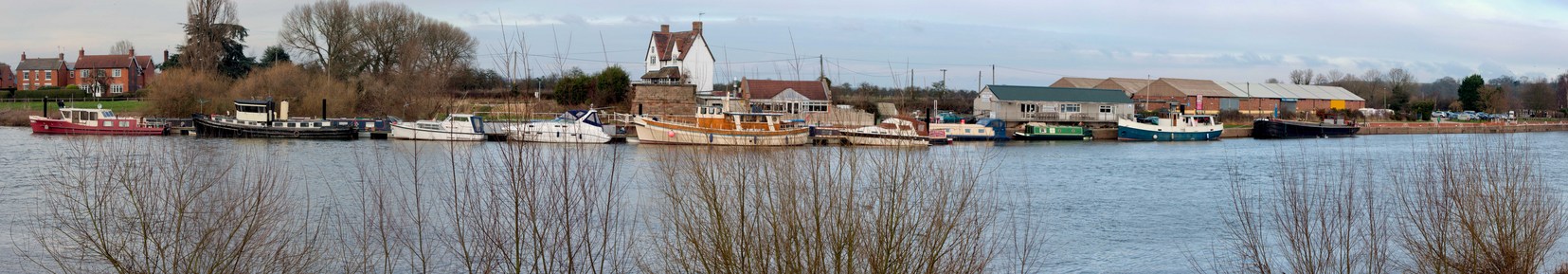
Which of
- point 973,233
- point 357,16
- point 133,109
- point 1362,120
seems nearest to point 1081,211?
point 973,233

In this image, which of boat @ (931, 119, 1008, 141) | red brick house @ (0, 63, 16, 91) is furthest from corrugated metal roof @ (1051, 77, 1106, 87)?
red brick house @ (0, 63, 16, 91)

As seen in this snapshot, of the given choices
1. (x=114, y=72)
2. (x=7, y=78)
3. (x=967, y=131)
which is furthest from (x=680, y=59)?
(x=7, y=78)

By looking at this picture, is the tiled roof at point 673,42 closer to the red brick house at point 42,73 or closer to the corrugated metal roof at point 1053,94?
the corrugated metal roof at point 1053,94

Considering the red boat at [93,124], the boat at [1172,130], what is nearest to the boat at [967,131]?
the boat at [1172,130]

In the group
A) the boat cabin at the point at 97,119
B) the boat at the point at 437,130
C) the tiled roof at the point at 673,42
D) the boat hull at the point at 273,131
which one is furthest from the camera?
the tiled roof at the point at 673,42

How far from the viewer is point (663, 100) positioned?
56000 mm

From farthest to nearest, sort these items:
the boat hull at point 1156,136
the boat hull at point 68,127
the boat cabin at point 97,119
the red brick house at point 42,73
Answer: the red brick house at point 42,73, the boat hull at point 1156,136, the boat cabin at point 97,119, the boat hull at point 68,127

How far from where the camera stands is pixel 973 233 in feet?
31.9

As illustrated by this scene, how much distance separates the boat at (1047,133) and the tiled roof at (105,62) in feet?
205

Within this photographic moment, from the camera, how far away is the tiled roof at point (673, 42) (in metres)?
65.0

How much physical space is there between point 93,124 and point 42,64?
49.4 metres

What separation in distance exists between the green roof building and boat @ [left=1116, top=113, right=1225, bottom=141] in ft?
9.67

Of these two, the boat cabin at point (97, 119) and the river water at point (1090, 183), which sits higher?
the boat cabin at point (97, 119)

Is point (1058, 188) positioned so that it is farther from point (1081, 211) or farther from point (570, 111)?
point (570, 111)
